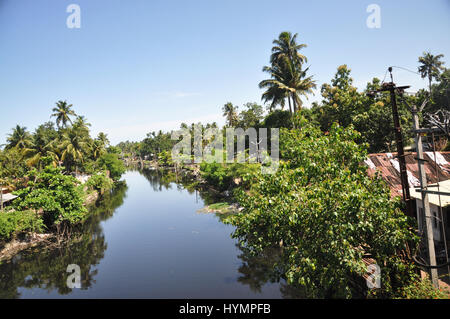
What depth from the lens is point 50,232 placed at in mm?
21250

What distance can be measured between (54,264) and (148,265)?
6.88m

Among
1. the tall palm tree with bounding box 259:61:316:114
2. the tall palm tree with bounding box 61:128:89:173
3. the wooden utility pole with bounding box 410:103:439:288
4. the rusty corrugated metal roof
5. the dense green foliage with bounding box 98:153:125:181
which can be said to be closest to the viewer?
the wooden utility pole with bounding box 410:103:439:288

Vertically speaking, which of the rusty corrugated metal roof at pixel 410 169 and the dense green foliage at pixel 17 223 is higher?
the rusty corrugated metal roof at pixel 410 169

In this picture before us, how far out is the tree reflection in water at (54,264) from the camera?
15.1 metres

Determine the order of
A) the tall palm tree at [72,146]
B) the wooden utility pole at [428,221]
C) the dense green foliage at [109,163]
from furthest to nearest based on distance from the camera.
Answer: the dense green foliage at [109,163] → the tall palm tree at [72,146] → the wooden utility pole at [428,221]

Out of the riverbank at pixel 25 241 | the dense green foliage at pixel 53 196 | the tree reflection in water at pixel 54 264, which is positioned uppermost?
the dense green foliage at pixel 53 196

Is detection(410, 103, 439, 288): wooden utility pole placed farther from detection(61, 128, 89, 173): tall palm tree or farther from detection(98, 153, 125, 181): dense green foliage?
detection(98, 153, 125, 181): dense green foliage

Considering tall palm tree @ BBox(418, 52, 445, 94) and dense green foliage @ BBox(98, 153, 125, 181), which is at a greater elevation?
tall palm tree @ BBox(418, 52, 445, 94)

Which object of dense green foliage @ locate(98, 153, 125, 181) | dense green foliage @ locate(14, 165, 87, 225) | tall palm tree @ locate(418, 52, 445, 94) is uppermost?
tall palm tree @ locate(418, 52, 445, 94)

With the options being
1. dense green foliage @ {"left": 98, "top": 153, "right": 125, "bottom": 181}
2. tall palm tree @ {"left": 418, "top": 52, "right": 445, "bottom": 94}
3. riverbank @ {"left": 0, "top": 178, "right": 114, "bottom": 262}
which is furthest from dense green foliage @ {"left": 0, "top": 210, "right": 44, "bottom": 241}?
tall palm tree @ {"left": 418, "top": 52, "right": 445, "bottom": 94}

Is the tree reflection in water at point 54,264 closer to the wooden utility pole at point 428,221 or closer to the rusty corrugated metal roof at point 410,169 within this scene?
the wooden utility pole at point 428,221

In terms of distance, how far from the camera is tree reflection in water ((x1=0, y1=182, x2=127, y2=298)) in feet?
49.6

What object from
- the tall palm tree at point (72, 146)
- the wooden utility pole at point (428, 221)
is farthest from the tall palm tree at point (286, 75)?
the tall palm tree at point (72, 146)

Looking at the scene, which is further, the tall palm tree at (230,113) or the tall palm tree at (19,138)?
the tall palm tree at (230,113)
